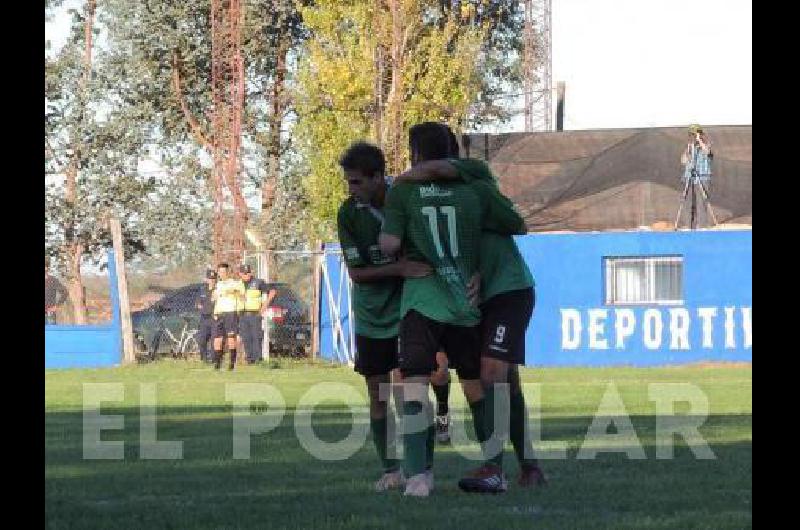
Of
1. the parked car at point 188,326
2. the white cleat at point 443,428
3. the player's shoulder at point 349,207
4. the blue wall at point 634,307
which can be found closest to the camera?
the player's shoulder at point 349,207

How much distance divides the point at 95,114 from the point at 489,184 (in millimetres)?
44485

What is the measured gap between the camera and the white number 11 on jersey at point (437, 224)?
955cm

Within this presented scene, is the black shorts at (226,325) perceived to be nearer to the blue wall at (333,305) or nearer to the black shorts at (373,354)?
the blue wall at (333,305)

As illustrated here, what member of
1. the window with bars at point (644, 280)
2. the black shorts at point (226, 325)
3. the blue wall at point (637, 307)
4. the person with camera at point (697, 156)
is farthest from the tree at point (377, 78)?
the black shorts at point (226, 325)

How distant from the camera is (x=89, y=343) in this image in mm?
35250

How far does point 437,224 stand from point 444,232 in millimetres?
57

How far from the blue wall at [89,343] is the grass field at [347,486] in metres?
17.5

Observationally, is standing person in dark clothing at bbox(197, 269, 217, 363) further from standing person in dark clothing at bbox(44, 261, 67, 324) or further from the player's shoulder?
the player's shoulder

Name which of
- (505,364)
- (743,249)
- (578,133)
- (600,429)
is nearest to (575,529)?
(505,364)

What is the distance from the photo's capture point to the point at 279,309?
35875 millimetres

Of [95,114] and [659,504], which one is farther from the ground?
[95,114]
